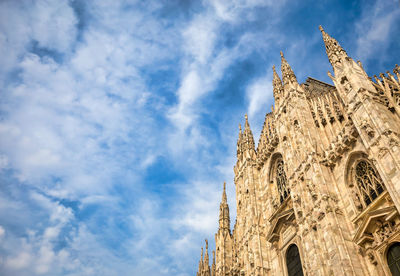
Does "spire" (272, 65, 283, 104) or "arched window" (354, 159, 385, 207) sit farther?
"spire" (272, 65, 283, 104)

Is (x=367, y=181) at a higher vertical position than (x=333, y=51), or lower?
lower

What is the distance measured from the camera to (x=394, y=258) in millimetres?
13578

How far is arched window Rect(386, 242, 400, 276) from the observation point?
13359 mm

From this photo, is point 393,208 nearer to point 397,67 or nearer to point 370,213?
point 370,213

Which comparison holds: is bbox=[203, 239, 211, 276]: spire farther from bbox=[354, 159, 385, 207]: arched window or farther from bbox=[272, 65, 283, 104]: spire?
bbox=[354, 159, 385, 207]: arched window

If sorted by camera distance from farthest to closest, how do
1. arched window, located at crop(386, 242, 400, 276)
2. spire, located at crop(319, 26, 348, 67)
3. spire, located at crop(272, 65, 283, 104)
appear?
spire, located at crop(272, 65, 283, 104) < spire, located at crop(319, 26, 348, 67) < arched window, located at crop(386, 242, 400, 276)

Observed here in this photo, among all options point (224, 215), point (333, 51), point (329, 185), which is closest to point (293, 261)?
point (329, 185)

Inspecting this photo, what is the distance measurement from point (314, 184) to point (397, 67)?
6892 mm

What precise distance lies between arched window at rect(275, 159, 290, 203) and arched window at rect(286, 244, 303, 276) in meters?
3.66

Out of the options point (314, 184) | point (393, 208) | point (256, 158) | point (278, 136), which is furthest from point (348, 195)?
point (256, 158)

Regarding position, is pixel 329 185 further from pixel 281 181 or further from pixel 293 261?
pixel 281 181

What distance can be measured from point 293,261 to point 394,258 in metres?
6.79

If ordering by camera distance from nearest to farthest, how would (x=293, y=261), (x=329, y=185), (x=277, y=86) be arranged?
(x=329, y=185), (x=293, y=261), (x=277, y=86)

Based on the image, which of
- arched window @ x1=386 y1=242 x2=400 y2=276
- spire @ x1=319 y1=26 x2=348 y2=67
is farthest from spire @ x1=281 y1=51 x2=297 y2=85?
arched window @ x1=386 y1=242 x2=400 y2=276
